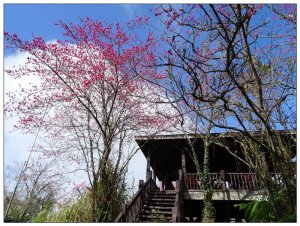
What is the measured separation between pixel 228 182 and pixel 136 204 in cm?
516

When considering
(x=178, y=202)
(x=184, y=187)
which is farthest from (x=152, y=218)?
(x=184, y=187)

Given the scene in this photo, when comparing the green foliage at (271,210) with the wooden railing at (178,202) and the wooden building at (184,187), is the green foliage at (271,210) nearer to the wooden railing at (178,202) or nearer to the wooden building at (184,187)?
the wooden building at (184,187)

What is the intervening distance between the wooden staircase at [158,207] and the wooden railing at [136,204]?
22 centimetres

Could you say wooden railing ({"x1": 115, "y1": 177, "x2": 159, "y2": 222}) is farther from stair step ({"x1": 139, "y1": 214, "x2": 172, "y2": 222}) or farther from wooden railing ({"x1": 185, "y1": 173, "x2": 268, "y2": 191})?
wooden railing ({"x1": 185, "y1": 173, "x2": 268, "y2": 191})

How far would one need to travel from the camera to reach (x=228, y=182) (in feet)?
41.8

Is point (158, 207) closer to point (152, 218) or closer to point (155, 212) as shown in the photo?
point (155, 212)

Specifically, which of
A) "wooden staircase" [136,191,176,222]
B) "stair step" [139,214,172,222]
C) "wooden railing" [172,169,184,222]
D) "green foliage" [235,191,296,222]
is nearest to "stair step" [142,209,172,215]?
"wooden staircase" [136,191,176,222]

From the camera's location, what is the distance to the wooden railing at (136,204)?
7.91 m

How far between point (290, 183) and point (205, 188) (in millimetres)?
7359

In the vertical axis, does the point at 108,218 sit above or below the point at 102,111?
below

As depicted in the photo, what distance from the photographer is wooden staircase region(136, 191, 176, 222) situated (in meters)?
9.63

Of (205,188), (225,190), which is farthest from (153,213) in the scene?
(225,190)

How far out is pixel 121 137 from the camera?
9219 mm

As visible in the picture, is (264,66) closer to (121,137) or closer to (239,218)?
(121,137)
